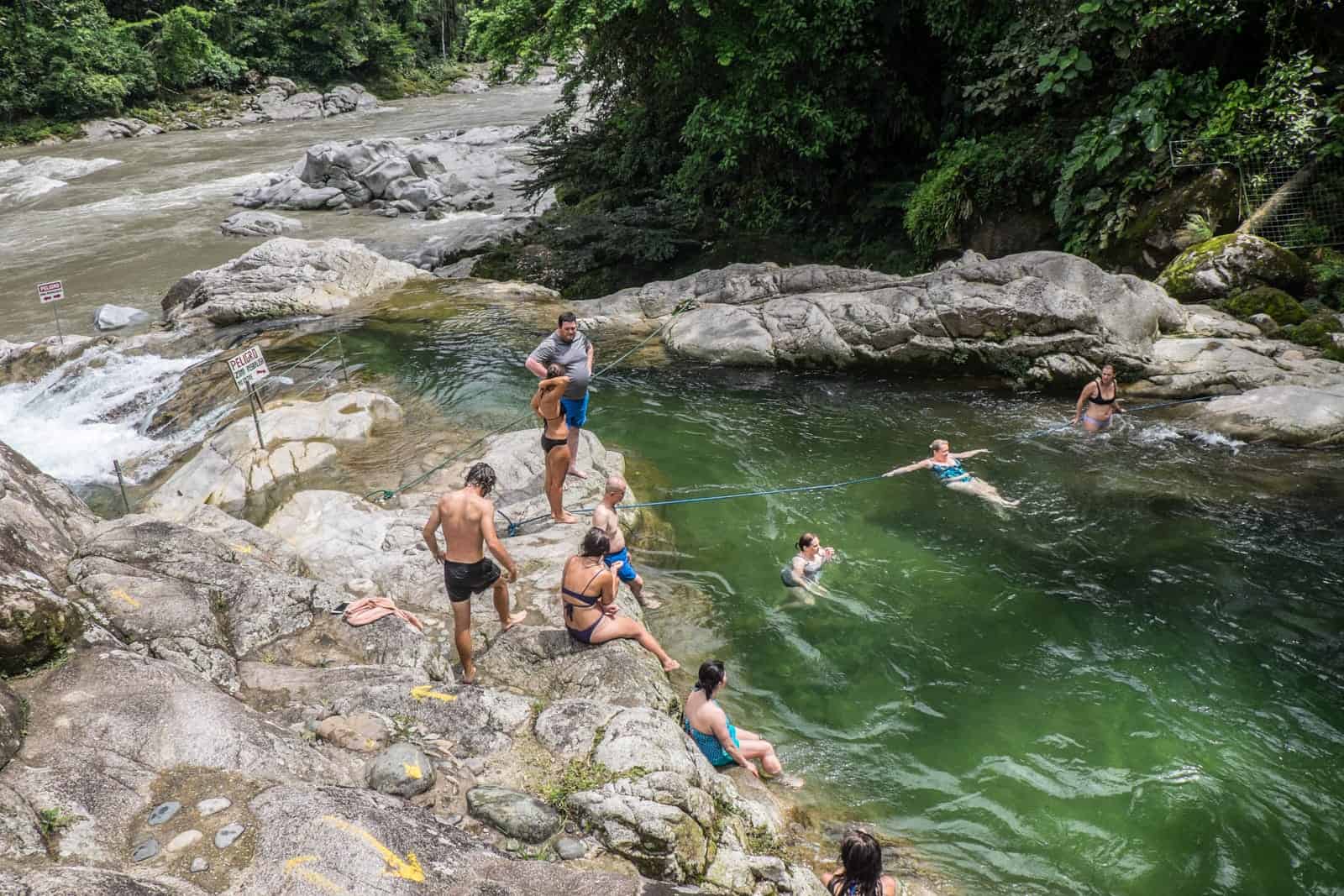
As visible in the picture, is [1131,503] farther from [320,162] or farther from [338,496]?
[320,162]

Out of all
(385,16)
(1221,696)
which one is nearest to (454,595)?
(1221,696)

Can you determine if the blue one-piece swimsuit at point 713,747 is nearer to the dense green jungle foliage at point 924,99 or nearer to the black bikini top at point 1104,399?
the black bikini top at point 1104,399

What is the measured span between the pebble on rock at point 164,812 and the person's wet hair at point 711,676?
3289mm

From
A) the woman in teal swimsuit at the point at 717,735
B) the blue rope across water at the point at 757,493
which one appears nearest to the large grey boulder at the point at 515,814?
the woman in teal swimsuit at the point at 717,735

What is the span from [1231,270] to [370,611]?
12620mm

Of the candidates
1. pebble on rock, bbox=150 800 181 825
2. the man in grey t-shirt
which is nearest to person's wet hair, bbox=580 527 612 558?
the man in grey t-shirt

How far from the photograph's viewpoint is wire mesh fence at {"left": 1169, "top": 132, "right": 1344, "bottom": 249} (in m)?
12.2

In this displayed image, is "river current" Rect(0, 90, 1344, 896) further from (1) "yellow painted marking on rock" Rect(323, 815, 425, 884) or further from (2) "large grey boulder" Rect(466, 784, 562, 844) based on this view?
(1) "yellow painted marking on rock" Rect(323, 815, 425, 884)

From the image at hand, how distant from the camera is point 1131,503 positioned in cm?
907

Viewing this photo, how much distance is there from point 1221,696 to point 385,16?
6043 centimetres

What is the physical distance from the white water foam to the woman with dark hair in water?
10334 millimetres

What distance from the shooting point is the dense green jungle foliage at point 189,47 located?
38.2m

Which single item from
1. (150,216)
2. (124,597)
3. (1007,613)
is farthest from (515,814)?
(150,216)

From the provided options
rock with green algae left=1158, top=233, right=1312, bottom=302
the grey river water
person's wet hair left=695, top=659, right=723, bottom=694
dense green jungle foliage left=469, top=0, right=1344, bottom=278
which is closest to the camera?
person's wet hair left=695, top=659, right=723, bottom=694
